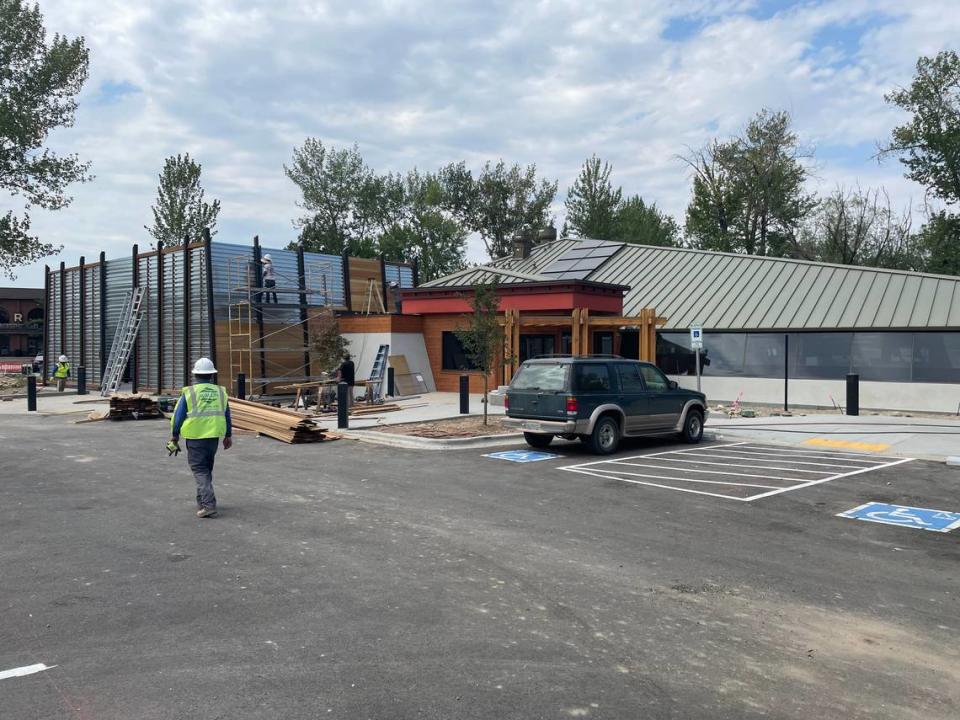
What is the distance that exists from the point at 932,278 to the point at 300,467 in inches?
833

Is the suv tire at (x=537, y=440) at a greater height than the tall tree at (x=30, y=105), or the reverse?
the tall tree at (x=30, y=105)

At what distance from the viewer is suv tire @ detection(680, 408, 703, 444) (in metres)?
16.1

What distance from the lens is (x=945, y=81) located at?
3669cm

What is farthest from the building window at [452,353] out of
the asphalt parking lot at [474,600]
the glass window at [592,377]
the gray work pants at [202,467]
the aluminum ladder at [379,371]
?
the gray work pants at [202,467]

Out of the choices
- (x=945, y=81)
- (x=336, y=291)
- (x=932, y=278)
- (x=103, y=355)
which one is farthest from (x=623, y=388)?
(x=945, y=81)

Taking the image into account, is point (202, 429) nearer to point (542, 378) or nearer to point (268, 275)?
point (542, 378)

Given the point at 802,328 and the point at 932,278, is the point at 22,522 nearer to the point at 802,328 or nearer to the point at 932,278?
the point at 802,328

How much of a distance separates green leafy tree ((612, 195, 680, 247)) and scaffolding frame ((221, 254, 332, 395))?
30176mm

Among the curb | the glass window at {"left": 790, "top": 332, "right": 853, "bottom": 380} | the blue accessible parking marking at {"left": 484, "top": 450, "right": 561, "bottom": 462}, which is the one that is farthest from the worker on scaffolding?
the glass window at {"left": 790, "top": 332, "right": 853, "bottom": 380}

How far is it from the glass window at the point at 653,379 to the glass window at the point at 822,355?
34.3 feet

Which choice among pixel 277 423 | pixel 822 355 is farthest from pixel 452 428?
pixel 822 355

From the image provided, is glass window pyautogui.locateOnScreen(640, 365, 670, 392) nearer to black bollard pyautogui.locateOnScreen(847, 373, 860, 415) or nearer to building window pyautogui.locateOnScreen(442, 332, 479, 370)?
black bollard pyautogui.locateOnScreen(847, 373, 860, 415)

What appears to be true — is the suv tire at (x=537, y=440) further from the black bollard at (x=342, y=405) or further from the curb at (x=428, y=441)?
the black bollard at (x=342, y=405)

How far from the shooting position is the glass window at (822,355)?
76.7 feet
